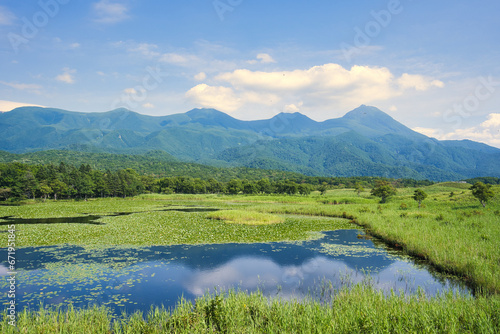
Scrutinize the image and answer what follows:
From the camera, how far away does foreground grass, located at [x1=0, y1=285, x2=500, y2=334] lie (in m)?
10.0

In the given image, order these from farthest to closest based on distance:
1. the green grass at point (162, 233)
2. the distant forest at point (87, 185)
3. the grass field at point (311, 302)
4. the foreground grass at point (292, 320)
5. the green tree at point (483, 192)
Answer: the distant forest at point (87, 185)
the green tree at point (483, 192)
the green grass at point (162, 233)
the grass field at point (311, 302)
the foreground grass at point (292, 320)

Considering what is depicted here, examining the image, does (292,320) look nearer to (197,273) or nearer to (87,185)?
(197,273)

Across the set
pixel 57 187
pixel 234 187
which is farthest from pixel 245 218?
pixel 234 187

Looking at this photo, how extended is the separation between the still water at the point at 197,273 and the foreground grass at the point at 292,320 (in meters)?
3.00

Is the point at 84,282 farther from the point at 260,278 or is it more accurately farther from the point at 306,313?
the point at 306,313

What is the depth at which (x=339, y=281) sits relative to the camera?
18422 mm

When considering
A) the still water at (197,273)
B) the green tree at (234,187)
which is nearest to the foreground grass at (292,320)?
the still water at (197,273)

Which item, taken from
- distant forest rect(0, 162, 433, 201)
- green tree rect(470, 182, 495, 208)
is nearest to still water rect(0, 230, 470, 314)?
green tree rect(470, 182, 495, 208)

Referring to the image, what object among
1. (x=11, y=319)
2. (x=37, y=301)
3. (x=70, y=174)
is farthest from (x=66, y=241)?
(x=70, y=174)

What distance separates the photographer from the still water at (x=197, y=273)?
16047mm

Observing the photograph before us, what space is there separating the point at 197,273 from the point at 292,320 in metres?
11.1

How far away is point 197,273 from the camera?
20469mm

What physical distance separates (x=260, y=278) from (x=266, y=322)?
326 inches

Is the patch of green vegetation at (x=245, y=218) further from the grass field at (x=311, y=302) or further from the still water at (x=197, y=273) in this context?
the still water at (x=197, y=273)
